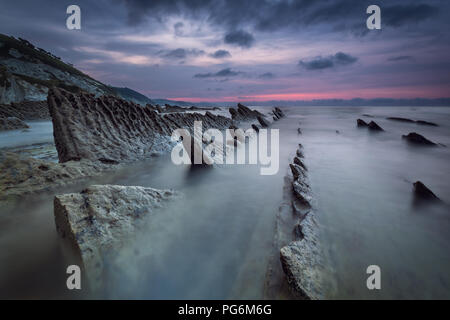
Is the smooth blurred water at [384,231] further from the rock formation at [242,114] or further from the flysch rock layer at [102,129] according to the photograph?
the rock formation at [242,114]

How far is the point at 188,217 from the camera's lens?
3.11 meters

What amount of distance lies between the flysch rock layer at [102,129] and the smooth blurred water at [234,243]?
1.19m

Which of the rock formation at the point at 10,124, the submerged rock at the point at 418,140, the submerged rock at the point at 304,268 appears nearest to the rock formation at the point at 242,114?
the submerged rock at the point at 418,140

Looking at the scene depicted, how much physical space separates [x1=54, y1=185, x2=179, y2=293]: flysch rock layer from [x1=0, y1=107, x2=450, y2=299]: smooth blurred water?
133 mm

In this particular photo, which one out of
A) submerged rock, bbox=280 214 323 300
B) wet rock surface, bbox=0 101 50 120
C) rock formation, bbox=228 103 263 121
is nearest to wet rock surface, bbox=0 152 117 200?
submerged rock, bbox=280 214 323 300

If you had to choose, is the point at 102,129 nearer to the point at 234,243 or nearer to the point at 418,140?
the point at 234,243

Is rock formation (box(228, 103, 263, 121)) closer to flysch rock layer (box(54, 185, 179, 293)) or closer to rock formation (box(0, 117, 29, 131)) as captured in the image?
rock formation (box(0, 117, 29, 131))

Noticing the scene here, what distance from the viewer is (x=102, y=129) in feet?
19.1

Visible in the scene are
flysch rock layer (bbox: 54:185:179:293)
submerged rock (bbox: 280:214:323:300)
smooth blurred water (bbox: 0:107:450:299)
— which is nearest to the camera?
submerged rock (bbox: 280:214:323:300)

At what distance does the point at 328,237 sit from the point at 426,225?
1.73 metres

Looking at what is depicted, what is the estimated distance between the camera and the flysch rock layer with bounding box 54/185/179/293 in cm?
200

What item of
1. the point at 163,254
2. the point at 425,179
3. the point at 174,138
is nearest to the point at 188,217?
the point at 163,254

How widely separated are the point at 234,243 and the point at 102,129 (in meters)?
5.39
